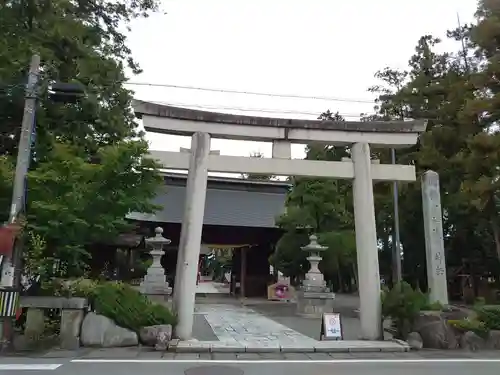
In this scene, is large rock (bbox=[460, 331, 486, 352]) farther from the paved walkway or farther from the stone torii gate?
the paved walkway

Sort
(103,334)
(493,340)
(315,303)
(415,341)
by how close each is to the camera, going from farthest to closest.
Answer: (315,303), (493,340), (415,341), (103,334)

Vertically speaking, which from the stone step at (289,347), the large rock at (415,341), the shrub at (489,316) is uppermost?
the shrub at (489,316)

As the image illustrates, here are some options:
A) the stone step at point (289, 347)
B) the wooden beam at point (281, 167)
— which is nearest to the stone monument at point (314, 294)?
the stone step at point (289, 347)

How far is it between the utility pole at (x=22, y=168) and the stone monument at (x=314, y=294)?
11.2 m

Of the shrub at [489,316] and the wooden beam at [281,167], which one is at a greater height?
the wooden beam at [281,167]

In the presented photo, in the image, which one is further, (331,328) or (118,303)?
(331,328)

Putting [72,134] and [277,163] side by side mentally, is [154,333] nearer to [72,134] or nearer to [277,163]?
[277,163]

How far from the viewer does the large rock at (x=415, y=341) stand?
10.5m

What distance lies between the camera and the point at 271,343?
10.7m

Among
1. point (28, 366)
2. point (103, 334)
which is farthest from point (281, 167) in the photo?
A: point (28, 366)

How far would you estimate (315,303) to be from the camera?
1778 centimetres

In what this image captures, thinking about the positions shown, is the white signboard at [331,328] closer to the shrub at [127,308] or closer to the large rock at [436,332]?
the large rock at [436,332]

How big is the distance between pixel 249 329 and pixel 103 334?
188 inches

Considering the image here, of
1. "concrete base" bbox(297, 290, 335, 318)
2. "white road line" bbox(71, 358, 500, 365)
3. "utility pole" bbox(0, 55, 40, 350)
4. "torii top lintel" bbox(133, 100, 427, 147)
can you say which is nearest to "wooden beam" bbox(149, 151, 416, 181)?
"torii top lintel" bbox(133, 100, 427, 147)
